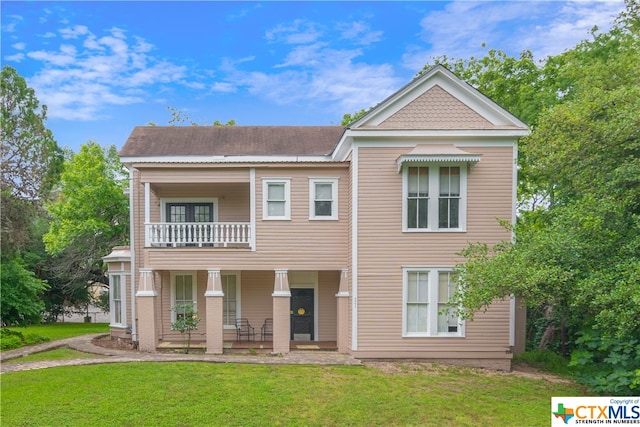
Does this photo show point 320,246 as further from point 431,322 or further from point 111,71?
point 111,71

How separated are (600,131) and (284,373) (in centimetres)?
903

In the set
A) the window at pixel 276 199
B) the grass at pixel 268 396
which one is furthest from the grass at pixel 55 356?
the window at pixel 276 199

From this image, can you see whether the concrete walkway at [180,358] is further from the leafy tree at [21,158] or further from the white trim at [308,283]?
the leafy tree at [21,158]

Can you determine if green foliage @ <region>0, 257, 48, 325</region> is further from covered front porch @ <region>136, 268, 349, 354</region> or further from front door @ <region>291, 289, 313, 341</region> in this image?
front door @ <region>291, 289, 313, 341</region>

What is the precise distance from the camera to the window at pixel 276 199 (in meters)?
13.0

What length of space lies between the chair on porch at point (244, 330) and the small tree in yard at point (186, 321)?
1.63 metres

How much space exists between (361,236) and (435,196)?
242 centimetres

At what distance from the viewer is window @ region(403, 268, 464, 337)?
11.8 m

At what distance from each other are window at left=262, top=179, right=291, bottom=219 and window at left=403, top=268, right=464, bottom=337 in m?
4.20

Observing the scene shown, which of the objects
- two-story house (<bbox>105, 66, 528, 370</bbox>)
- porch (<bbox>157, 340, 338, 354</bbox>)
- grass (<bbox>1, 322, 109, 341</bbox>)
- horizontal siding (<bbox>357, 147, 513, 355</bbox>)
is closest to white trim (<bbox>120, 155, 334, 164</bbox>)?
two-story house (<bbox>105, 66, 528, 370</bbox>)

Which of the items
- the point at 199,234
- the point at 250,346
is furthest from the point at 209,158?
the point at 250,346

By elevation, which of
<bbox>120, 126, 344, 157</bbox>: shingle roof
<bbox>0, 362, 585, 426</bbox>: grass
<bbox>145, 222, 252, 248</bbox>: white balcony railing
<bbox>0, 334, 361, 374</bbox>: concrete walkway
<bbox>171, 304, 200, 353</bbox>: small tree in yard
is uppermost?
<bbox>120, 126, 344, 157</bbox>: shingle roof

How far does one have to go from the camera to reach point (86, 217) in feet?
79.5

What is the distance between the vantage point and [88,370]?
33.3 ft
